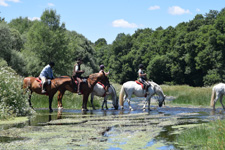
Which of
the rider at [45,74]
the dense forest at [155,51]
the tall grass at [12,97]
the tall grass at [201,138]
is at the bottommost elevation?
the tall grass at [201,138]

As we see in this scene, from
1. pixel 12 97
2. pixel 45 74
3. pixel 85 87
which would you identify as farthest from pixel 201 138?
pixel 45 74

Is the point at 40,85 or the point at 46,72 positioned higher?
the point at 46,72

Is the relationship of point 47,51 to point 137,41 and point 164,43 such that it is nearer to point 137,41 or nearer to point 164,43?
point 164,43

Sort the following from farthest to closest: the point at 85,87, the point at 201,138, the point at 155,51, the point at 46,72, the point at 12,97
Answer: the point at 155,51 < the point at 85,87 < the point at 46,72 < the point at 12,97 < the point at 201,138

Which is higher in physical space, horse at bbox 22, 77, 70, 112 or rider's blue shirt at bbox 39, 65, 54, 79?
rider's blue shirt at bbox 39, 65, 54, 79

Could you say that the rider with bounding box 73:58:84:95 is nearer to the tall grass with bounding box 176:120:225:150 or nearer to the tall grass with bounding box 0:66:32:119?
the tall grass with bounding box 0:66:32:119

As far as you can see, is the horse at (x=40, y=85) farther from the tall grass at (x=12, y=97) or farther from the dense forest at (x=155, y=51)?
the dense forest at (x=155, y=51)

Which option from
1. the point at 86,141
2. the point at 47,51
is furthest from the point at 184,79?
the point at 86,141

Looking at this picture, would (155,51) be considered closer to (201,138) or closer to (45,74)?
(45,74)

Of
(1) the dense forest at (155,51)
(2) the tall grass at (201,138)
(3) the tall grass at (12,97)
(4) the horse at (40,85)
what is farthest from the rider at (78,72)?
(1) the dense forest at (155,51)

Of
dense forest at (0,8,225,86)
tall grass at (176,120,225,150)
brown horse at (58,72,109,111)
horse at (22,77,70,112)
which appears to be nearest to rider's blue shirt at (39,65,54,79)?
horse at (22,77,70,112)

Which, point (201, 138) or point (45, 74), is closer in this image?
point (201, 138)

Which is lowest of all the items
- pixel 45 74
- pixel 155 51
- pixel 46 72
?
pixel 45 74

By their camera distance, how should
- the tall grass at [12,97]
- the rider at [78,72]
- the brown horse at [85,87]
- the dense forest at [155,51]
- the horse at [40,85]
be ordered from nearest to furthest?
the tall grass at [12,97]
the horse at [40,85]
the rider at [78,72]
the brown horse at [85,87]
the dense forest at [155,51]
